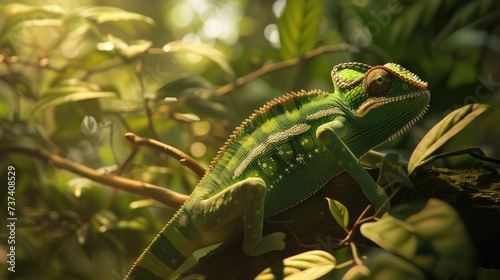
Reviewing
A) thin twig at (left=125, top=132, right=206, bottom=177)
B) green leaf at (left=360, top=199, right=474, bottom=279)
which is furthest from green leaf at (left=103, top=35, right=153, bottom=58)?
green leaf at (left=360, top=199, right=474, bottom=279)

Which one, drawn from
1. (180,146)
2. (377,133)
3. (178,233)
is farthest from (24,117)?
(377,133)

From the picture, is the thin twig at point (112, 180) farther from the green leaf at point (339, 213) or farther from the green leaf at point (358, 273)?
the green leaf at point (358, 273)

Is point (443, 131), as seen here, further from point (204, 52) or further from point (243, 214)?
point (204, 52)

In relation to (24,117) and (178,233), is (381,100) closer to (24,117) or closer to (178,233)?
(178,233)

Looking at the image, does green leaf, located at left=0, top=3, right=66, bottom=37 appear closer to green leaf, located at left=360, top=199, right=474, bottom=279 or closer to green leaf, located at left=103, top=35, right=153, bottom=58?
green leaf, located at left=103, top=35, right=153, bottom=58

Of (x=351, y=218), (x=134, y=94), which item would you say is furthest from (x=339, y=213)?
(x=134, y=94)

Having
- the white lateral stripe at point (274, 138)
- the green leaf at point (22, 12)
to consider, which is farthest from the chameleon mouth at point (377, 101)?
the green leaf at point (22, 12)

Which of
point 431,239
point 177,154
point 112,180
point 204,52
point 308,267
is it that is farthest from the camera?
point 204,52
